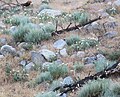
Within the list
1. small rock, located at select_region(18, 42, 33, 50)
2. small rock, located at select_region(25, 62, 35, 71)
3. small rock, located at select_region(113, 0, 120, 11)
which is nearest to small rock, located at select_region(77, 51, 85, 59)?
small rock, located at select_region(25, 62, 35, 71)

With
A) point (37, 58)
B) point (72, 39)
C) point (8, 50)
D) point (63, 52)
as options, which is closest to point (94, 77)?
point (37, 58)

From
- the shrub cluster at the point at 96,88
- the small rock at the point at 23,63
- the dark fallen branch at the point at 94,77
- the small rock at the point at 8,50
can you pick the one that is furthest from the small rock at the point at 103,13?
the shrub cluster at the point at 96,88

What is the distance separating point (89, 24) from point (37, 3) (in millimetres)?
6955

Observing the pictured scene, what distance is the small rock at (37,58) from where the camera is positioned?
8445 millimetres

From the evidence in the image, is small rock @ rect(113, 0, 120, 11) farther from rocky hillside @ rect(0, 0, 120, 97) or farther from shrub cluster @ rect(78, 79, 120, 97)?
shrub cluster @ rect(78, 79, 120, 97)

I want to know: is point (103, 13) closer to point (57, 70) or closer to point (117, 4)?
point (117, 4)

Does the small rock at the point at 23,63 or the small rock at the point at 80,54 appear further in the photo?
the small rock at the point at 80,54

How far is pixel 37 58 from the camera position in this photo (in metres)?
8.66

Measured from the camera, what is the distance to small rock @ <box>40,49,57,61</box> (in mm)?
8625

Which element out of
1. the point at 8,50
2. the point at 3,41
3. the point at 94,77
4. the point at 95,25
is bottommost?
the point at 3,41

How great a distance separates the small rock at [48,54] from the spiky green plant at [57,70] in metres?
0.75

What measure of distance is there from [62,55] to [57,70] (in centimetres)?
119

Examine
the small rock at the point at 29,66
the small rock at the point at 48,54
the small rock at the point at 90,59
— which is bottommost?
the small rock at the point at 29,66

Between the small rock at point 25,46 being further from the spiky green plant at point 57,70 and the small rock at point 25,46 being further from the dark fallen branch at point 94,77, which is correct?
the dark fallen branch at point 94,77
